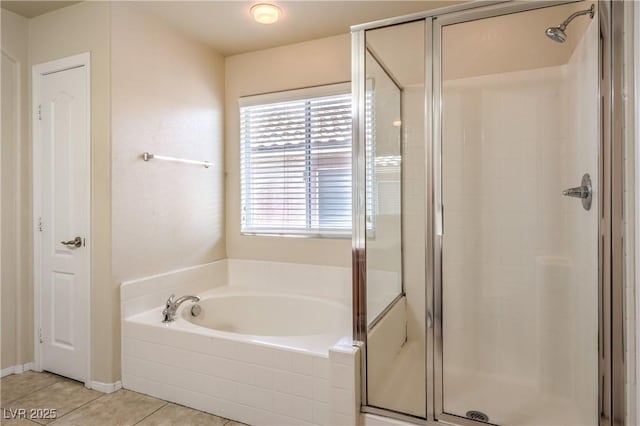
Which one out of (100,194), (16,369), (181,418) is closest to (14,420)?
(16,369)

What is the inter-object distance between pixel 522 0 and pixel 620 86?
54 centimetres

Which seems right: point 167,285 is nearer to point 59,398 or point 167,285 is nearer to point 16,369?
point 59,398

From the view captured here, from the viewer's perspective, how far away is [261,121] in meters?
3.03

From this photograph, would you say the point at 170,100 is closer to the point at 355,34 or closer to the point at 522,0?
the point at 355,34

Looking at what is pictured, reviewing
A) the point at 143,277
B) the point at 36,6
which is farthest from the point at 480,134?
the point at 36,6

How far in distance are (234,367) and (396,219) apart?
4.13ft

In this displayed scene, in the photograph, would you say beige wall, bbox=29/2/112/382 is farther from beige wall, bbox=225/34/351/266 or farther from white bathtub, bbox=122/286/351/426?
beige wall, bbox=225/34/351/266

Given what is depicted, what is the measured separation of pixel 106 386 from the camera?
7.10 ft

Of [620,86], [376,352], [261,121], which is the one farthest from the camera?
[261,121]

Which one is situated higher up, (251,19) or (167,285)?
(251,19)

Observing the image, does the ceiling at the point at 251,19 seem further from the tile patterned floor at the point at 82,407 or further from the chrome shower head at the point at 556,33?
the tile patterned floor at the point at 82,407

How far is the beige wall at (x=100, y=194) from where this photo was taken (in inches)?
85.0

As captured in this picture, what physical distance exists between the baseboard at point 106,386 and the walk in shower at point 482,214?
1.54 m

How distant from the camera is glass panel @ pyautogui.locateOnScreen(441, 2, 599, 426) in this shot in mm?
1899
